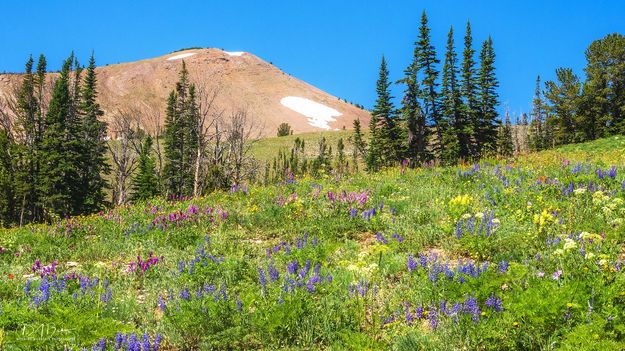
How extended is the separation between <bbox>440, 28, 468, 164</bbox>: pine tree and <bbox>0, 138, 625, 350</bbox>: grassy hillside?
34633mm

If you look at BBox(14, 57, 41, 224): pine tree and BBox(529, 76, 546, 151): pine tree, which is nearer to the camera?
BBox(14, 57, 41, 224): pine tree

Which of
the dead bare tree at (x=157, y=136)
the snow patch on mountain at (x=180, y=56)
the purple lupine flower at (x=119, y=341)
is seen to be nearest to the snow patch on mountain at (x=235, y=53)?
the snow patch on mountain at (x=180, y=56)

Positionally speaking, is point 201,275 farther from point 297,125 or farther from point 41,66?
point 297,125

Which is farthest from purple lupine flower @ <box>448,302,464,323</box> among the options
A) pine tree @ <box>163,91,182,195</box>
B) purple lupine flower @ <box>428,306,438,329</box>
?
pine tree @ <box>163,91,182,195</box>

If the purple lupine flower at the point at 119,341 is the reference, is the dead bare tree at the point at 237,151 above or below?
above

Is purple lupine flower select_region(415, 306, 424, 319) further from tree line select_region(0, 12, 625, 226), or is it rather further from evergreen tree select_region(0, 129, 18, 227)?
evergreen tree select_region(0, 129, 18, 227)

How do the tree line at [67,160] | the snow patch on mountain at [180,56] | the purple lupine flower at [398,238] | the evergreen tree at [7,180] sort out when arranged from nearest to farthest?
1. the purple lupine flower at [398,238]
2. the tree line at [67,160]
3. the evergreen tree at [7,180]
4. the snow patch on mountain at [180,56]

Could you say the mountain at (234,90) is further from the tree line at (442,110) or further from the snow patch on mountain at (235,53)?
the tree line at (442,110)

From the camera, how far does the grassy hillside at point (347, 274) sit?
4.26 meters

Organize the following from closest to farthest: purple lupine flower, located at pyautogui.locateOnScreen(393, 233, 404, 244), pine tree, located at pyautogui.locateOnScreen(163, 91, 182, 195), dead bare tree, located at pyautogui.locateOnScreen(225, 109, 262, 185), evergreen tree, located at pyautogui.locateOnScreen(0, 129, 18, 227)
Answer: purple lupine flower, located at pyautogui.locateOnScreen(393, 233, 404, 244) → dead bare tree, located at pyautogui.locateOnScreen(225, 109, 262, 185) → evergreen tree, located at pyautogui.locateOnScreen(0, 129, 18, 227) → pine tree, located at pyautogui.locateOnScreen(163, 91, 182, 195)

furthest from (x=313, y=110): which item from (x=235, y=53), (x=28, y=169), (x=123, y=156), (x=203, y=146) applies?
(x=203, y=146)

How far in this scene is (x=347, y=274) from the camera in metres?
6.34

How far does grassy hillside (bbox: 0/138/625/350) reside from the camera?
426 cm

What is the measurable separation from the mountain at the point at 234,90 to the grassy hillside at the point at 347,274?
110 metres
